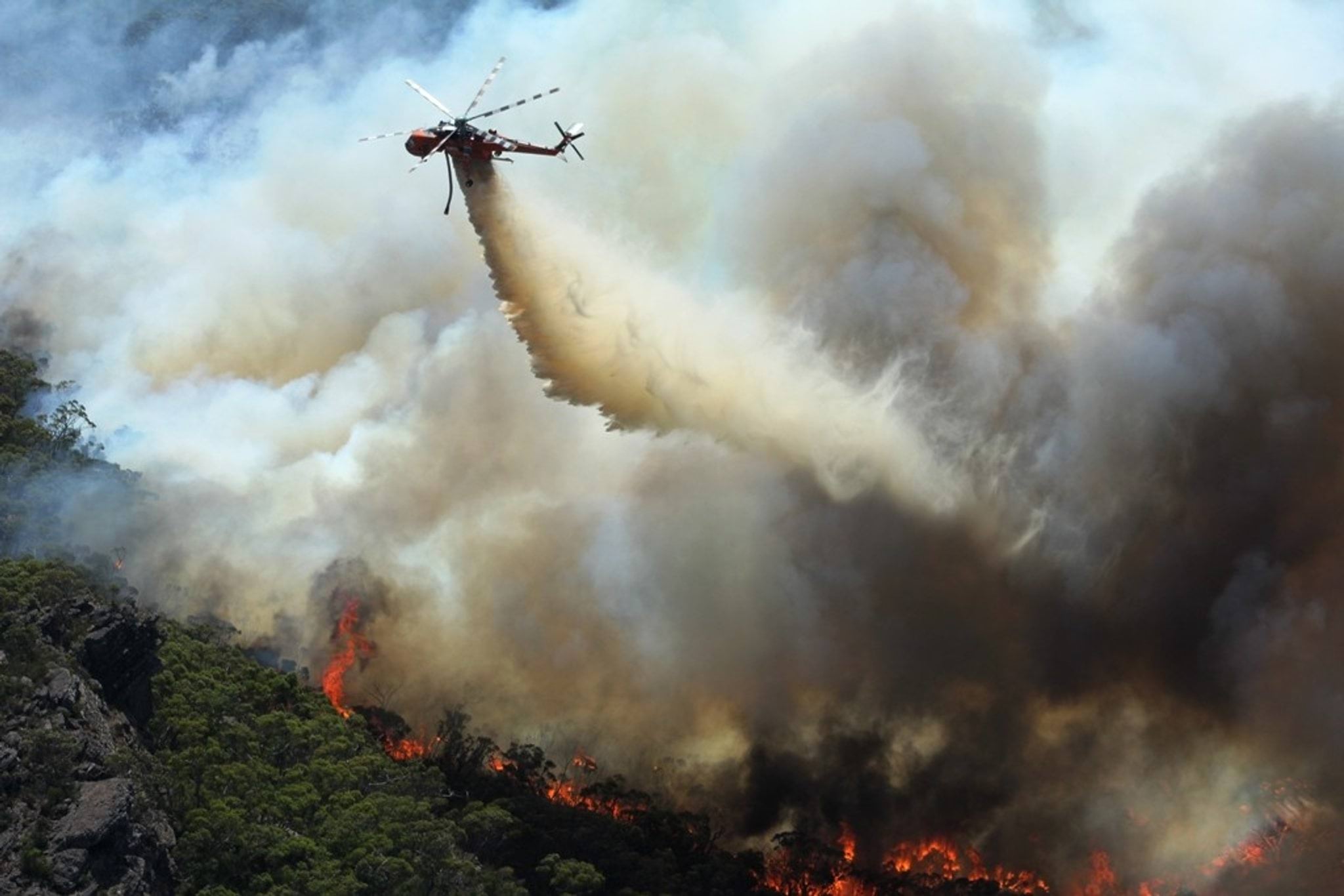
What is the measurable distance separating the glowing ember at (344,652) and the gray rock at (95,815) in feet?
83.5

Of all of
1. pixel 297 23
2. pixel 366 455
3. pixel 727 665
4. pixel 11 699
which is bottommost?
pixel 11 699

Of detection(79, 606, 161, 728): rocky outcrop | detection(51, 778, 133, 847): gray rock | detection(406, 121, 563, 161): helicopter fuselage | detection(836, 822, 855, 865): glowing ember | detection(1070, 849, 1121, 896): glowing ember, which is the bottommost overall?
detection(51, 778, 133, 847): gray rock

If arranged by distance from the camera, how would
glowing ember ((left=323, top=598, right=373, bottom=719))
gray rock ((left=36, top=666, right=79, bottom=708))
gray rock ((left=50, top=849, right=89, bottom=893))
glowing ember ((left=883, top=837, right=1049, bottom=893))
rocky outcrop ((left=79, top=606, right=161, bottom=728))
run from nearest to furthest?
gray rock ((left=50, top=849, right=89, bottom=893))
gray rock ((left=36, top=666, right=79, bottom=708))
rocky outcrop ((left=79, top=606, right=161, bottom=728))
glowing ember ((left=883, top=837, right=1049, bottom=893))
glowing ember ((left=323, top=598, right=373, bottom=719))

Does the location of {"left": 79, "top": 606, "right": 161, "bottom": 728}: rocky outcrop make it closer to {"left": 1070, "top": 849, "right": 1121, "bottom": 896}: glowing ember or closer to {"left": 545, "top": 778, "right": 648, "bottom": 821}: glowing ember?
{"left": 545, "top": 778, "right": 648, "bottom": 821}: glowing ember

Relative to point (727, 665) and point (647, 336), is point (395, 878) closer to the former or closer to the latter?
point (727, 665)

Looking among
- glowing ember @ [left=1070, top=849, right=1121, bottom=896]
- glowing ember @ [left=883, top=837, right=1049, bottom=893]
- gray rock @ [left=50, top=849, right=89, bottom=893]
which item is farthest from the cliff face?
glowing ember @ [left=1070, top=849, right=1121, bottom=896]

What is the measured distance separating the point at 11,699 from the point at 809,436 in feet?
155

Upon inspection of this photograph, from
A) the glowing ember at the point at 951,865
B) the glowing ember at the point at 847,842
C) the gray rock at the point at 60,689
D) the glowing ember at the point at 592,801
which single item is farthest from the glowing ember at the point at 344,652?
the glowing ember at the point at 951,865

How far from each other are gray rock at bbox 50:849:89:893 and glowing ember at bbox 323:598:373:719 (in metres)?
29.8

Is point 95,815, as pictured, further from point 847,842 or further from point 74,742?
point 847,842

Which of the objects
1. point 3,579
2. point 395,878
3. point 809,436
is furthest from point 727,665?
point 3,579

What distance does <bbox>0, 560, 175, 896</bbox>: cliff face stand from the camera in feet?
219

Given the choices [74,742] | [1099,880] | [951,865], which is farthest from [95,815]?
[1099,880]

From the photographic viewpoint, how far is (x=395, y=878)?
74.3 m
